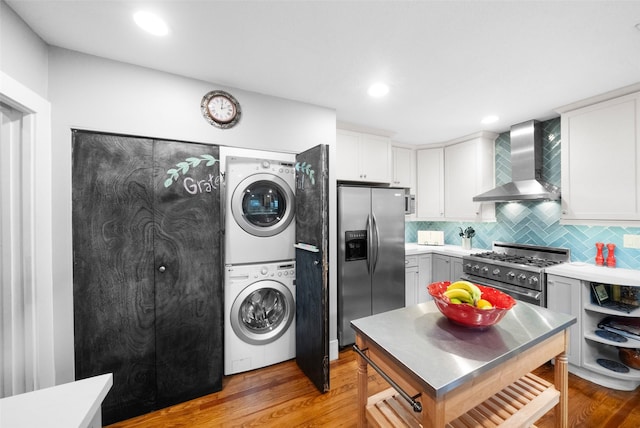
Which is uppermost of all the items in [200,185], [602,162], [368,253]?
[602,162]


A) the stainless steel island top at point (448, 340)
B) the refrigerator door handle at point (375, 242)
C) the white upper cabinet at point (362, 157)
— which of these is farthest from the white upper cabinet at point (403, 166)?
the stainless steel island top at point (448, 340)

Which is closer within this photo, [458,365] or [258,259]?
[458,365]

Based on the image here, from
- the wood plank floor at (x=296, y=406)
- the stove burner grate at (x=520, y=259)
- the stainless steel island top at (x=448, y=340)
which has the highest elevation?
the stove burner grate at (x=520, y=259)

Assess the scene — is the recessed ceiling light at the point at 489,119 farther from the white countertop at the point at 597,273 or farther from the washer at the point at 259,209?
the washer at the point at 259,209

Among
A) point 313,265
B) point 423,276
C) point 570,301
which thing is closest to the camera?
point 313,265

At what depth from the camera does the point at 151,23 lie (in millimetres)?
1405

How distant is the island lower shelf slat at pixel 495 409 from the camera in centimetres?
109

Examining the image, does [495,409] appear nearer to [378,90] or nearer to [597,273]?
[597,273]

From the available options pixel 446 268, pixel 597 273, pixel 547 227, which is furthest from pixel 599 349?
pixel 446 268

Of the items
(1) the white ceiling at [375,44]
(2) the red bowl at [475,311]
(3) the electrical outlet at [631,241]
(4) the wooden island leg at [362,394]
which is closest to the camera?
(2) the red bowl at [475,311]

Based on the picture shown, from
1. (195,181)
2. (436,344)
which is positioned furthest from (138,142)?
(436,344)

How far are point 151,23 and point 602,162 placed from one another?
374 cm

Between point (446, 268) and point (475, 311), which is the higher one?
point (475, 311)

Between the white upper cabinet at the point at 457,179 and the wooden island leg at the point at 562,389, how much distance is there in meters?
2.38
